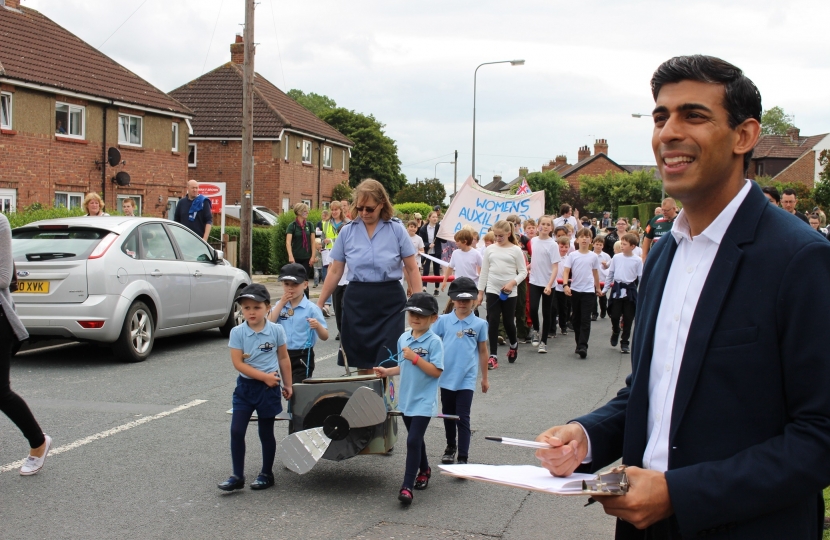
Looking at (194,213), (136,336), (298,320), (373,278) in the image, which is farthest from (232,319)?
(373,278)

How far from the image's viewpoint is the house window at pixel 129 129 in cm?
3005

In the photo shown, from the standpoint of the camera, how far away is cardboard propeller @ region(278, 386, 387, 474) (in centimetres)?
545

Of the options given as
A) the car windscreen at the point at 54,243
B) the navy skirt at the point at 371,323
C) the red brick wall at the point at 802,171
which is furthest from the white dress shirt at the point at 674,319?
the red brick wall at the point at 802,171

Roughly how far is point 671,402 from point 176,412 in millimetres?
6491

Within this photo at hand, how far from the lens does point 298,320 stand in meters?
6.82

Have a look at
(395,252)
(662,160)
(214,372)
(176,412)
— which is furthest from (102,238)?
(662,160)

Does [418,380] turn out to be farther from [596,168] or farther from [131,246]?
[596,168]

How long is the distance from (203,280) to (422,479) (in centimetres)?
671

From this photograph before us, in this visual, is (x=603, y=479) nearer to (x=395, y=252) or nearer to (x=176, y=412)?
(x=395, y=252)

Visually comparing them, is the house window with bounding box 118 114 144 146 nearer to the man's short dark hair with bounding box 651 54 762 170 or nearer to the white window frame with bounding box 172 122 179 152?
the white window frame with bounding box 172 122 179 152

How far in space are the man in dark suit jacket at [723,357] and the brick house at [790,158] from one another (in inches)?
3202

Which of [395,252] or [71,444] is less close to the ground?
[395,252]

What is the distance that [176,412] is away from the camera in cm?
775

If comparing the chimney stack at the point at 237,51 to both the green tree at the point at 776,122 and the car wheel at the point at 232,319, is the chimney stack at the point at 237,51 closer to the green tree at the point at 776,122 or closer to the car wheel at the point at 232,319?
the car wheel at the point at 232,319
